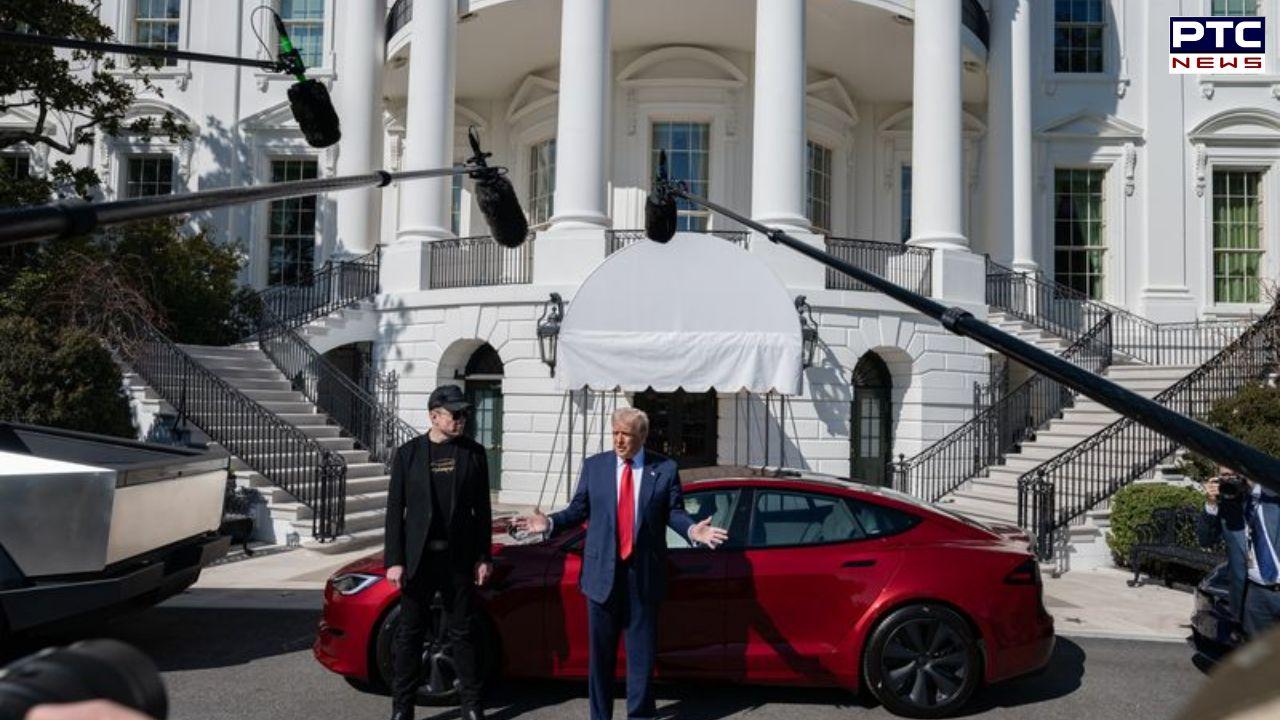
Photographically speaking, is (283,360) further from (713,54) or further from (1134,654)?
(1134,654)

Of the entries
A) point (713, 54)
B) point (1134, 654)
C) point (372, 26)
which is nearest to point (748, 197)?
A: point (713, 54)

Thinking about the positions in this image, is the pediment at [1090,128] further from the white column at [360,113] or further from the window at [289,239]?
the window at [289,239]

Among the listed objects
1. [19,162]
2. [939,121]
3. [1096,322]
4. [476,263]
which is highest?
[19,162]

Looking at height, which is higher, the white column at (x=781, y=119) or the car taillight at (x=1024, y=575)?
the white column at (x=781, y=119)

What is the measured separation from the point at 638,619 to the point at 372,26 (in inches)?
753

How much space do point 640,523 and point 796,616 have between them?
4.24 feet

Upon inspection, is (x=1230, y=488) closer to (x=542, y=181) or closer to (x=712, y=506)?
(x=712, y=506)

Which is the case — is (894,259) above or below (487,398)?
above

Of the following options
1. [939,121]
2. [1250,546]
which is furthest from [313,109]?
[939,121]

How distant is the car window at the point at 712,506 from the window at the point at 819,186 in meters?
16.1

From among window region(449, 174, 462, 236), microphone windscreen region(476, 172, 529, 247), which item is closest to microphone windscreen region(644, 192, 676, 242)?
microphone windscreen region(476, 172, 529, 247)

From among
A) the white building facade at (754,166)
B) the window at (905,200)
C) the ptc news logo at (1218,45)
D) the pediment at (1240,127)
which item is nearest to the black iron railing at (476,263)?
the white building facade at (754,166)

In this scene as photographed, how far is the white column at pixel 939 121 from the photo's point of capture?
17188mm

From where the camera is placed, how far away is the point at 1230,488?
5.30 meters
